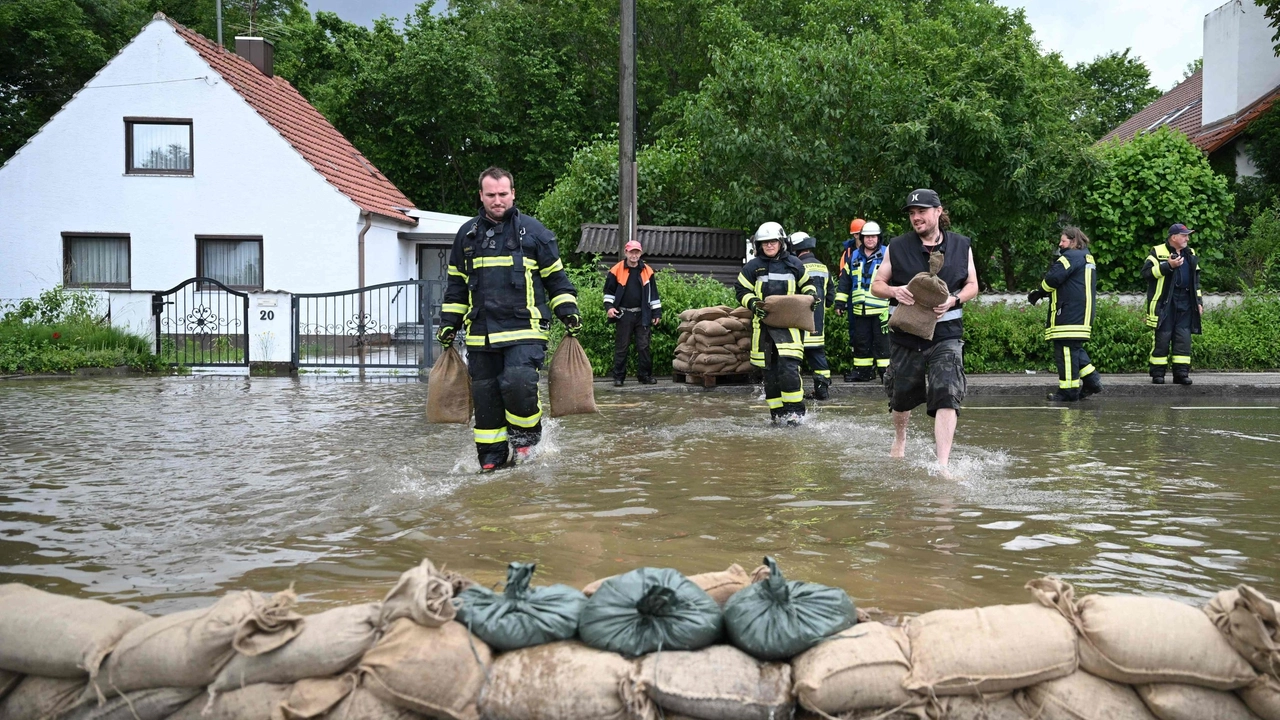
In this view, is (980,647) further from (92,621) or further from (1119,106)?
(1119,106)

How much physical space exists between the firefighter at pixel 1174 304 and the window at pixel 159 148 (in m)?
20.3

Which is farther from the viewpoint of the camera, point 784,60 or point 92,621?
point 784,60

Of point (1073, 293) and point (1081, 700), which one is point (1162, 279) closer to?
point (1073, 293)

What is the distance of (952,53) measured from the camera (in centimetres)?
2155

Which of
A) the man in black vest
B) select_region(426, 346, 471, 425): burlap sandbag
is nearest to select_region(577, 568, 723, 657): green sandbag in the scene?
the man in black vest

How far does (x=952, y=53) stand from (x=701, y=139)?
17.5 feet

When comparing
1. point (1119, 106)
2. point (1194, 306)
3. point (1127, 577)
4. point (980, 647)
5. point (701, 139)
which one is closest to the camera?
point (980, 647)

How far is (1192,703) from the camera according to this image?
3.15 meters

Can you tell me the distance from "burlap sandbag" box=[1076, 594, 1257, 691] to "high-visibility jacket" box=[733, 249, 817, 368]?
7.19 meters

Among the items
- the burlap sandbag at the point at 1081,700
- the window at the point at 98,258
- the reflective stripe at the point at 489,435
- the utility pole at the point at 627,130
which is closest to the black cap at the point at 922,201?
the reflective stripe at the point at 489,435

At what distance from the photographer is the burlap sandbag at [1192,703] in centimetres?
314

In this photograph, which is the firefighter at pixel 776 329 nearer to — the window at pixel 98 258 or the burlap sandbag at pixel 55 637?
the burlap sandbag at pixel 55 637

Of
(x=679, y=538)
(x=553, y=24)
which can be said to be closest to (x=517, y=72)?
(x=553, y=24)

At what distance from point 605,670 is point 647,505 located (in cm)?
343
